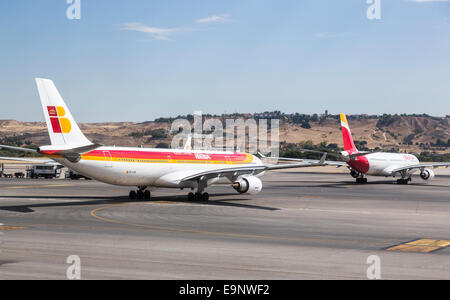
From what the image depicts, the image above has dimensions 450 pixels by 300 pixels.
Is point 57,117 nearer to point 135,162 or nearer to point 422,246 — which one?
point 135,162

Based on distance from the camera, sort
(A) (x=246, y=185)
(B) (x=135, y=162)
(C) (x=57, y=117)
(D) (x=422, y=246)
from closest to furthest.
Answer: (D) (x=422, y=246), (C) (x=57, y=117), (B) (x=135, y=162), (A) (x=246, y=185)

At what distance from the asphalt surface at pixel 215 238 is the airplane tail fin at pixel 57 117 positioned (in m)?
4.51

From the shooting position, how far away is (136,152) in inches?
1597

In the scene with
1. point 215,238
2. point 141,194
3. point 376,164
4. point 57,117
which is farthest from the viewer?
point 376,164

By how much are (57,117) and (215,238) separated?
51.8 feet

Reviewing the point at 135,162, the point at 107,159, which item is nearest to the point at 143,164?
the point at 135,162

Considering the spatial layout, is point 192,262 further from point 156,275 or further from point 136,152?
point 136,152

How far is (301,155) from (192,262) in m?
150

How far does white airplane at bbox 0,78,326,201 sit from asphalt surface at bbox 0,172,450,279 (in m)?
1.78

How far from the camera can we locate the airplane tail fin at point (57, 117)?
3375 cm

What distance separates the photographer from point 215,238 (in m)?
23.8

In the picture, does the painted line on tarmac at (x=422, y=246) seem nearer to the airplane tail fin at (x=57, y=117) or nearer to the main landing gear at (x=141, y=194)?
the airplane tail fin at (x=57, y=117)

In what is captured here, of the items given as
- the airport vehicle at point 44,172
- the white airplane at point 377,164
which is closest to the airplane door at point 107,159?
the white airplane at point 377,164

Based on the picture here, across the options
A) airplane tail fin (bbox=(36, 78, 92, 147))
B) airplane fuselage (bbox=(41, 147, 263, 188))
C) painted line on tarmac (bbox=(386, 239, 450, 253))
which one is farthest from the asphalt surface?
airplane tail fin (bbox=(36, 78, 92, 147))
